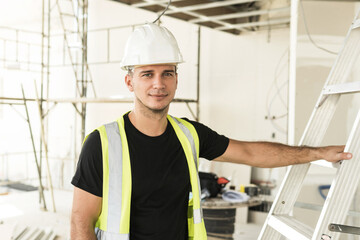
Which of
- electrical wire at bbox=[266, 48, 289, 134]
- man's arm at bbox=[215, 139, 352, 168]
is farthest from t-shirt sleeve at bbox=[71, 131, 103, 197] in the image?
electrical wire at bbox=[266, 48, 289, 134]

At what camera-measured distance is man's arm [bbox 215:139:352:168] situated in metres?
1.71

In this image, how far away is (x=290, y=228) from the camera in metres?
1.62

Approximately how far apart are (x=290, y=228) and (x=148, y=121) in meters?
0.79

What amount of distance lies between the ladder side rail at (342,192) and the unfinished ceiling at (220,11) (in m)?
2.71

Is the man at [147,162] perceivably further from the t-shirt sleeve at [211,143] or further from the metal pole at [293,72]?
the metal pole at [293,72]

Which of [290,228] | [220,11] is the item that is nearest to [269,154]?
[290,228]

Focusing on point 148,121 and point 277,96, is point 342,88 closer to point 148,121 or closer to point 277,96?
point 148,121

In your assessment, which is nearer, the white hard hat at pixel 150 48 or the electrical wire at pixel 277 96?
the white hard hat at pixel 150 48

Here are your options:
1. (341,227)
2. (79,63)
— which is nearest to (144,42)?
(341,227)

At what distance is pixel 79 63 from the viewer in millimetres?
9289

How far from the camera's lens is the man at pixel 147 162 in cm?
160

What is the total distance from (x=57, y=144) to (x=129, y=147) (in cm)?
833

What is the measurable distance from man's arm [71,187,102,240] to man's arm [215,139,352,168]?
0.72 meters

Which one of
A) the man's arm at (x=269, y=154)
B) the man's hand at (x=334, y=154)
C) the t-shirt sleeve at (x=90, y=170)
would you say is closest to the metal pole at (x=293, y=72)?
the man's arm at (x=269, y=154)
